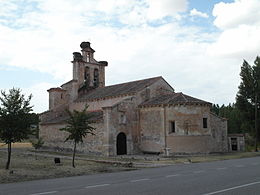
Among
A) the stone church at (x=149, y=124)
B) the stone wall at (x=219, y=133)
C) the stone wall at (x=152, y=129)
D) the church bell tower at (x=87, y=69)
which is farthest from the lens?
the church bell tower at (x=87, y=69)

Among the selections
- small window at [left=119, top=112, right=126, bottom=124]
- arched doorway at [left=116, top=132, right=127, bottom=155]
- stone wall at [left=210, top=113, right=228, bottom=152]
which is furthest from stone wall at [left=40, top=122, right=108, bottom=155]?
stone wall at [left=210, top=113, right=228, bottom=152]

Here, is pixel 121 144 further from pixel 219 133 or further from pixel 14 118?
pixel 14 118

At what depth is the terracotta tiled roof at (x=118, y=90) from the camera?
1438 inches

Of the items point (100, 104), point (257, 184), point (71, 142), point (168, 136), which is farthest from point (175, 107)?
point (257, 184)

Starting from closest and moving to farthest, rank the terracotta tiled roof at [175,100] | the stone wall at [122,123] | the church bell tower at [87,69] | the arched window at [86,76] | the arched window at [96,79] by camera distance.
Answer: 1. the terracotta tiled roof at [175,100]
2. the stone wall at [122,123]
3. the church bell tower at [87,69]
4. the arched window at [86,76]
5. the arched window at [96,79]

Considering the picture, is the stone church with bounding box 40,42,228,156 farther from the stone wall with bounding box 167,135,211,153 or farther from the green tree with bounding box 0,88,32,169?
the green tree with bounding box 0,88,32,169

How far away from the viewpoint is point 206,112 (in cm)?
3306

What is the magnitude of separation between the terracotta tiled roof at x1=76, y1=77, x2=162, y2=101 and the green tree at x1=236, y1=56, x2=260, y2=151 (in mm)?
15303

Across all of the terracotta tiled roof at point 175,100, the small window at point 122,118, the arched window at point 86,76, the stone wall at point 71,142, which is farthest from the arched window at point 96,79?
the small window at point 122,118

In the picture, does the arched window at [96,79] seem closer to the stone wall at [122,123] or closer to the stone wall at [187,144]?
the stone wall at [122,123]

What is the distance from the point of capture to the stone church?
105 ft

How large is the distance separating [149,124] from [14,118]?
17786 mm

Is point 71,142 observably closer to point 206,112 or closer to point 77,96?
point 77,96

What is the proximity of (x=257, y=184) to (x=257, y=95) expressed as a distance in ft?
116
